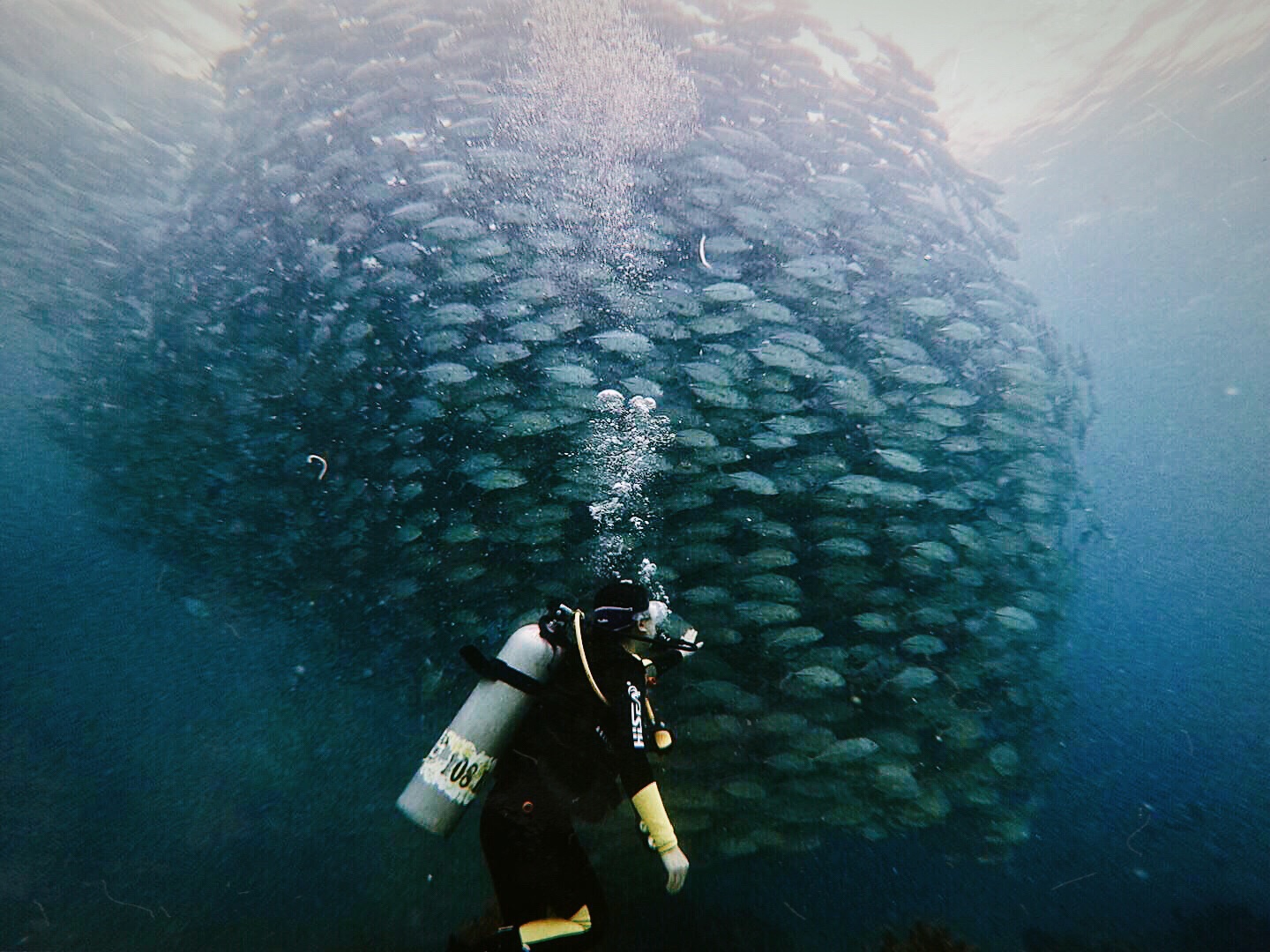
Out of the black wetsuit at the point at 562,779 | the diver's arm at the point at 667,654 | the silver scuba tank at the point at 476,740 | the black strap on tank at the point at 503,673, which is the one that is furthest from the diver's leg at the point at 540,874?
the diver's arm at the point at 667,654

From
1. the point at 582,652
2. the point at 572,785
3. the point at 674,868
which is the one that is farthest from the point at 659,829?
the point at 582,652

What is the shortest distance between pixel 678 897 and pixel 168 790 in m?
7.59

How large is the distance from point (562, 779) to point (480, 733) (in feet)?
1.59

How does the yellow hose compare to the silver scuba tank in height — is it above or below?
above

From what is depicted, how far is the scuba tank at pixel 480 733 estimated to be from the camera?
2520 millimetres

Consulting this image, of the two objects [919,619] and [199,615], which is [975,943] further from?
[199,615]

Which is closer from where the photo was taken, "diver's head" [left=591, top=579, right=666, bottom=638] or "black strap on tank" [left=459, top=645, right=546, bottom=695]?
"diver's head" [left=591, top=579, right=666, bottom=638]

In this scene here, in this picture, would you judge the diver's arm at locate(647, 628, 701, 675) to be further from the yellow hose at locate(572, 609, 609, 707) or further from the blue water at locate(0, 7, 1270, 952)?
the blue water at locate(0, 7, 1270, 952)

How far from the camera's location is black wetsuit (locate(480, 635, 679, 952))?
224cm

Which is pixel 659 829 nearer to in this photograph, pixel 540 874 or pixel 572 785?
pixel 572 785

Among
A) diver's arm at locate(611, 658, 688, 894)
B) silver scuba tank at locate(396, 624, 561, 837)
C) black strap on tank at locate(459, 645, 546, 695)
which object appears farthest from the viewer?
silver scuba tank at locate(396, 624, 561, 837)

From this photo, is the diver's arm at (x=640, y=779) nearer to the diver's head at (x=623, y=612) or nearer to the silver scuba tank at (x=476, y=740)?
the diver's head at (x=623, y=612)

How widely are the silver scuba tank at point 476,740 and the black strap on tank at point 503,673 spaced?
0.05 m

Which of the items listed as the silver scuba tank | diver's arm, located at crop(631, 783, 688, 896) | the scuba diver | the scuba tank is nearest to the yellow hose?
the scuba diver
